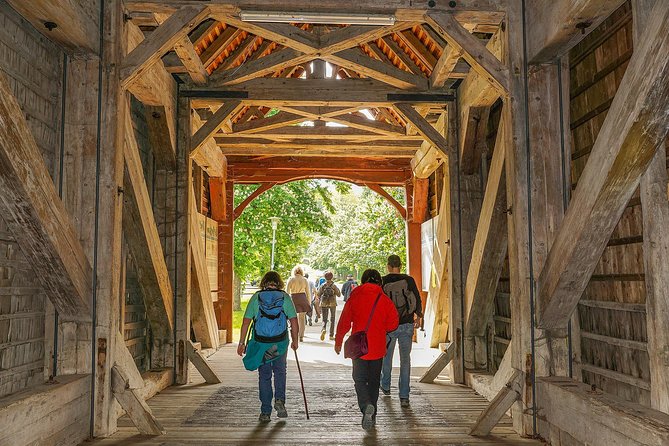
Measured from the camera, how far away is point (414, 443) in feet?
15.6

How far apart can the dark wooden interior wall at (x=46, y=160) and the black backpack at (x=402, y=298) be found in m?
3.24

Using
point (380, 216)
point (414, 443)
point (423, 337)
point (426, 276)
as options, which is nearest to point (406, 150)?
point (426, 276)

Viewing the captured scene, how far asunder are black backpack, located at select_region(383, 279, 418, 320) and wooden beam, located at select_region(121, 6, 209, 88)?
3.15 m

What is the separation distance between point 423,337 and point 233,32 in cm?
694

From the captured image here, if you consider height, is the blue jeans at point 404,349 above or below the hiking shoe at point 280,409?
above

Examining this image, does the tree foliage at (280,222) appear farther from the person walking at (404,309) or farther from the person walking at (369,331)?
the person walking at (369,331)

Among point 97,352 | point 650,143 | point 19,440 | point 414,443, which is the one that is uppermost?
point 650,143

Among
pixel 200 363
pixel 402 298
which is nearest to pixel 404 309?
pixel 402 298

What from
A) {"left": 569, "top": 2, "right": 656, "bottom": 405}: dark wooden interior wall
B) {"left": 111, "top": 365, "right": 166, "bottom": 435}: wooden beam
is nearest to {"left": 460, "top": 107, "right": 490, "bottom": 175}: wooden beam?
{"left": 569, "top": 2, "right": 656, "bottom": 405}: dark wooden interior wall

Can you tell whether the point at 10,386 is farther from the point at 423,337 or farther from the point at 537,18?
the point at 423,337

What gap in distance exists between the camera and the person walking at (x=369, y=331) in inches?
206

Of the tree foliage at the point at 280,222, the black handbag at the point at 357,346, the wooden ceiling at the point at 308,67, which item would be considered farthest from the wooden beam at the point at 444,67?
the tree foliage at the point at 280,222

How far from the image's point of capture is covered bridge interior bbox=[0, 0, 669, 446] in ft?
11.9

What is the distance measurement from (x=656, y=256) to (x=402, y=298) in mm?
3126
